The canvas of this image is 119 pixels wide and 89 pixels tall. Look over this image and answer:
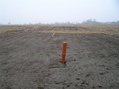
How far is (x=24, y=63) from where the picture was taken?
5613 mm

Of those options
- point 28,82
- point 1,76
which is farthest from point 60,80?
point 1,76

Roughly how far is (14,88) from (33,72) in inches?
45.8

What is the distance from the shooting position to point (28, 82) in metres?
3.82

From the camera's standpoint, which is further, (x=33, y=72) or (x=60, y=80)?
(x=33, y=72)

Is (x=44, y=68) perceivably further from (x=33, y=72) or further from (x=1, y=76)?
(x=1, y=76)

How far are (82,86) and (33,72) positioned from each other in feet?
6.60

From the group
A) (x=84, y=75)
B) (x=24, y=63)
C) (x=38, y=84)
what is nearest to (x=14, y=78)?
(x=38, y=84)

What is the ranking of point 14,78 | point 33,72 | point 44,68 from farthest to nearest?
point 44,68
point 33,72
point 14,78

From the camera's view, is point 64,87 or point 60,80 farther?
point 60,80

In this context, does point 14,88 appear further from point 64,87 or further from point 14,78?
point 64,87

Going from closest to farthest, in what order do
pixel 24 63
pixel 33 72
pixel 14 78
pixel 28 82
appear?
pixel 28 82 → pixel 14 78 → pixel 33 72 → pixel 24 63

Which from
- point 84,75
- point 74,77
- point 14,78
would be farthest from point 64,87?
point 14,78

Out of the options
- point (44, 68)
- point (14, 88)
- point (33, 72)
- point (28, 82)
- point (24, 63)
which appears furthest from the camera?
point (24, 63)

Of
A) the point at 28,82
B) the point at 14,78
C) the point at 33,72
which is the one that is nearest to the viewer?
the point at 28,82
